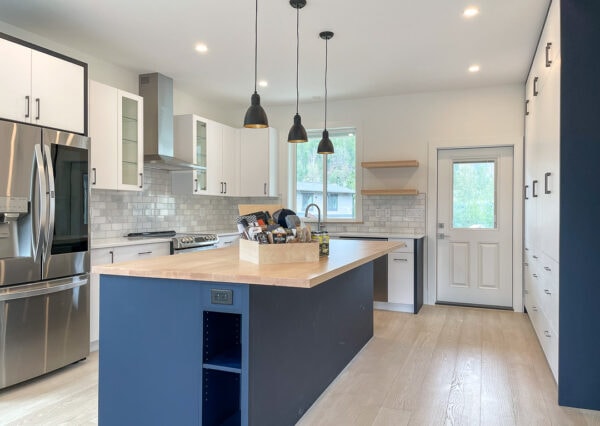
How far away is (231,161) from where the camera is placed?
226 inches

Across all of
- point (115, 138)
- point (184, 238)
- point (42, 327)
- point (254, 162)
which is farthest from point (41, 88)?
point (254, 162)

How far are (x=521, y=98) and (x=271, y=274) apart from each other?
4.38 metres

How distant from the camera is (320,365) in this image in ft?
9.03

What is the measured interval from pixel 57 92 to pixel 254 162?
2909 millimetres

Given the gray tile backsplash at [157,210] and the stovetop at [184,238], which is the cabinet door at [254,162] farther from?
the stovetop at [184,238]

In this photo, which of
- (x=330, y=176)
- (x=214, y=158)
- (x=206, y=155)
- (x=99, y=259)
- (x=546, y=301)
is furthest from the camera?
(x=330, y=176)

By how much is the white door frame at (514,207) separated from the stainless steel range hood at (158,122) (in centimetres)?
283

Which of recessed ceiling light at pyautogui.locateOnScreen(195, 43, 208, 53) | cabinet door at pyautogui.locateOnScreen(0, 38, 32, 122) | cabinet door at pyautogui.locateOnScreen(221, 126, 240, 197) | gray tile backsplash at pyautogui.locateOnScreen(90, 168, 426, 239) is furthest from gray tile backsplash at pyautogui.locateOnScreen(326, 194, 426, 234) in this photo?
cabinet door at pyautogui.locateOnScreen(0, 38, 32, 122)

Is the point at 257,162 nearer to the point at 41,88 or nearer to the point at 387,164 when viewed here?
the point at 387,164

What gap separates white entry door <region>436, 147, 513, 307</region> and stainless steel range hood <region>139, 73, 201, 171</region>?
10.00 ft

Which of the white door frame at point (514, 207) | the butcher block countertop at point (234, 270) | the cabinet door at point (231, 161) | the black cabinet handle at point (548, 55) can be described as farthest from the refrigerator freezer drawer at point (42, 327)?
the white door frame at point (514, 207)

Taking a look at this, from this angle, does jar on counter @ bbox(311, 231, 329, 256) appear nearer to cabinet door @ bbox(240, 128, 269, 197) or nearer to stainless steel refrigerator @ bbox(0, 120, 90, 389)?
stainless steel refrigerator @ bbox(0, 120, 90, 389)

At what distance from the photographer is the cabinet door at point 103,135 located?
12.1ft

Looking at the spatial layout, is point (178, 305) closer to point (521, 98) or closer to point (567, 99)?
point (567, 99)
